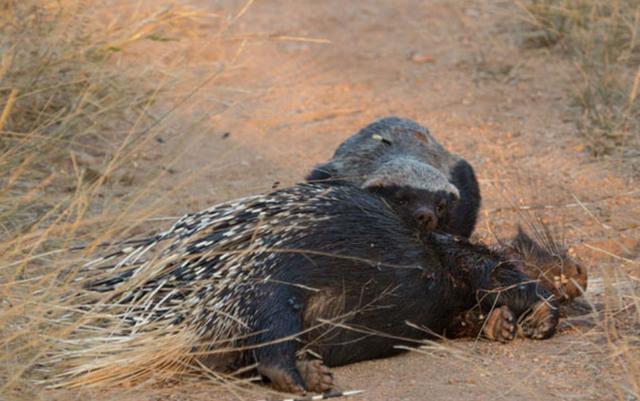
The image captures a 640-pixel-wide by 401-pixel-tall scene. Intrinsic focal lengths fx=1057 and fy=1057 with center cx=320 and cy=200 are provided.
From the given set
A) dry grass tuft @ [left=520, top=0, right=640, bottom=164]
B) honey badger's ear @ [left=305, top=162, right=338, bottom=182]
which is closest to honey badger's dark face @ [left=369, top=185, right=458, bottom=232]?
honey badger's ear @ [left=305, top=162, right=338, bottom=182]

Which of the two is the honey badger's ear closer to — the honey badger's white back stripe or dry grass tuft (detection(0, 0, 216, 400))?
the honey badger's white back stripe

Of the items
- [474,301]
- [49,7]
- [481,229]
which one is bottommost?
[481,229]

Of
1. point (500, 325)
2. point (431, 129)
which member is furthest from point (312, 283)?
point (431, 129)

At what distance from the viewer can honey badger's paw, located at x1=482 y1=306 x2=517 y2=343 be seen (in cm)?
405

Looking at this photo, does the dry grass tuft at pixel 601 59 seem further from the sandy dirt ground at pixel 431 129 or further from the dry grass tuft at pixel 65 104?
the dry grass tuft at pixel 65 104

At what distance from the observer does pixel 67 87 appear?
596 cm

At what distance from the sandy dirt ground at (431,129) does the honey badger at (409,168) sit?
0.66 feet

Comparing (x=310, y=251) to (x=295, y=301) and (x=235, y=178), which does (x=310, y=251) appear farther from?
(x=235, y=178)

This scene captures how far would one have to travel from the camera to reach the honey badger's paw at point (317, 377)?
3.56 meters

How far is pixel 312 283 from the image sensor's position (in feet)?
12.6

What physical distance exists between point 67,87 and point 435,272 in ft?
9.26

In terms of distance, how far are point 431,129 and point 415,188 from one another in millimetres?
2434

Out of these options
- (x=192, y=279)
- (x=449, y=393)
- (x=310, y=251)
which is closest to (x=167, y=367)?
(x=192, y=279)

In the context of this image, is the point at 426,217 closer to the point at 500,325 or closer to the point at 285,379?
the point at 500,325
